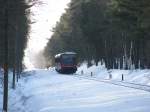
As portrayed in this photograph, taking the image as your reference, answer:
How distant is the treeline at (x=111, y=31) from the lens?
153 ft

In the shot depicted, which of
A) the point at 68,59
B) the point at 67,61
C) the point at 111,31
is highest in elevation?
the point at 111,31

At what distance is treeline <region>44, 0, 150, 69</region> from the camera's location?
4675cm

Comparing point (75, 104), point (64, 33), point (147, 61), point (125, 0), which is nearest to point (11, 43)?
point (125, 0)

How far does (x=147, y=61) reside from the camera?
64875 mm

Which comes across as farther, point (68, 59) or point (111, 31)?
point (68, 59)

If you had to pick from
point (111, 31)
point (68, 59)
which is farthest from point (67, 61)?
point (111, 31)

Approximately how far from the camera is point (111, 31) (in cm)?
6569

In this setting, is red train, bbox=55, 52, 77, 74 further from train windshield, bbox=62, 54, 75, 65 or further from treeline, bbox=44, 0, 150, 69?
treeline, bbox=44, 0, 150, 69

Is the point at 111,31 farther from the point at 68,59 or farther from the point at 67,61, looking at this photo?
the point at 67,61

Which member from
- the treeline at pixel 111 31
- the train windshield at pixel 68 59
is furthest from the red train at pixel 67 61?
the treeline at pixel 111 31

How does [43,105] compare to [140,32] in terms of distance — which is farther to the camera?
[140,32]

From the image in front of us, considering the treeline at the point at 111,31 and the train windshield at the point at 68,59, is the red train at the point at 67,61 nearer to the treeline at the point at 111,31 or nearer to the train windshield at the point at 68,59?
the train windshield at the point at 68,59

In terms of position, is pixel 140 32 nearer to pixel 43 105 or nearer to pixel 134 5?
pixel 134 5

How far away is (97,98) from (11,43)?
25.2 metres
